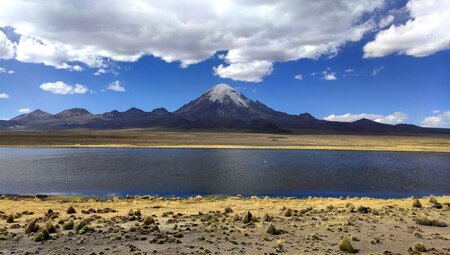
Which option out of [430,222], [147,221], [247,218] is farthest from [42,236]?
[430,222]

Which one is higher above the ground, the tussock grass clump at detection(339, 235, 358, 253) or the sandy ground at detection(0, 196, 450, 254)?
the tussock grass clump at detection(339, 235, 358, 253)

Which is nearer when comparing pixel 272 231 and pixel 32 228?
pixel 32 228

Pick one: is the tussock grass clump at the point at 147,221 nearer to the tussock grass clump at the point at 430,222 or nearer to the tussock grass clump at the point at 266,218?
the tussock grass clump at the point at 266,218

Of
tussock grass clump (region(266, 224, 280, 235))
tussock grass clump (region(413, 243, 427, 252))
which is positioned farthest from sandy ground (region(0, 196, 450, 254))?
tussock grass clump (region(413, 243, 427, 252))

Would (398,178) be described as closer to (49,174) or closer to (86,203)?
(86,203)

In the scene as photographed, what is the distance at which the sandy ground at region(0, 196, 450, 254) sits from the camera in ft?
58.2

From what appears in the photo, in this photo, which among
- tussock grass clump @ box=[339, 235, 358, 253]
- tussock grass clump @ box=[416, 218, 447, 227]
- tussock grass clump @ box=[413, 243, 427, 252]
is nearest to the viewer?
tussock grass clump @ box=[339, 235, 358, 253]

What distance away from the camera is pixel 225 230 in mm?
20766

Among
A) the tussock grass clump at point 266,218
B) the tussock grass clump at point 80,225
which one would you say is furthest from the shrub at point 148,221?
the tussock grass clump at point 266,218

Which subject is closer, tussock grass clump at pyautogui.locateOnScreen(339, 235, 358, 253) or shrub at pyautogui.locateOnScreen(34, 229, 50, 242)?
tussock grass clump at pyautogui.locateOnScreen(339, 235, 358, 253)

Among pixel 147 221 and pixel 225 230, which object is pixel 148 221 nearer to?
pixel 147 221

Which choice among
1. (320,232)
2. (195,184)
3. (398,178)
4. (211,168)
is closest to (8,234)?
(320,232)

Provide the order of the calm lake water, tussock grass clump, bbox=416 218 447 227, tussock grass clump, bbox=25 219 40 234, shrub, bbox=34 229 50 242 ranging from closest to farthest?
1. shrub, bbox=34 229 50 242
2. tussock grass clump, bbox=25 219 40 234
3. tussock grass clump, bbox=416 218 447 227
4. the calm lake water

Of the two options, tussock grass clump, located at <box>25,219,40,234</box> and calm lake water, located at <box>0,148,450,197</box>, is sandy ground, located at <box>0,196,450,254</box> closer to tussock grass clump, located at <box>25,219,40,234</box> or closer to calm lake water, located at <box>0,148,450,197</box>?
tussock grass clump, located at <box>25,219,40,234</box>
